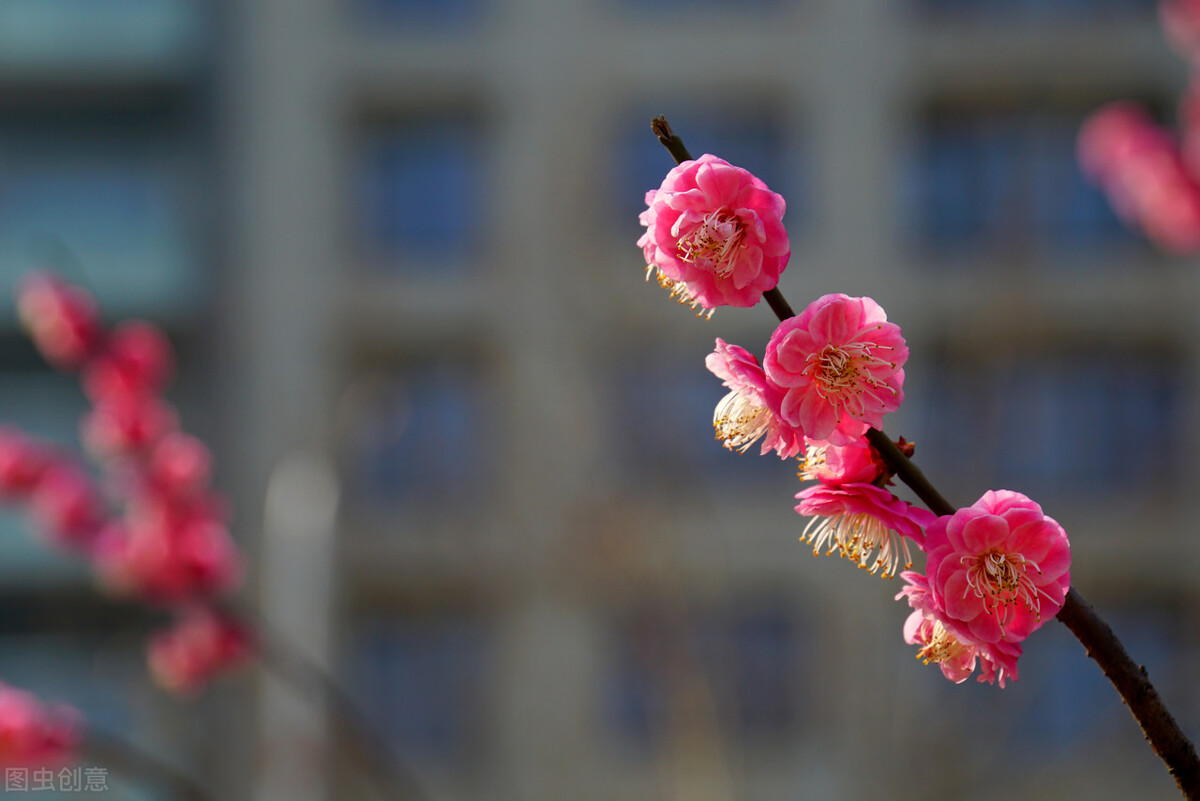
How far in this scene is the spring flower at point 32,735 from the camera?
1.57 m

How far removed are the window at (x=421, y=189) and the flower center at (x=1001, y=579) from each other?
886cm

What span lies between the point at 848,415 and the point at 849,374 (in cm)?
2

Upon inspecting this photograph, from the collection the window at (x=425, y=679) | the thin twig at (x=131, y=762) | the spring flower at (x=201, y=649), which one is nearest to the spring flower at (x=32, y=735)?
the thin twig at (x=131, y=762)

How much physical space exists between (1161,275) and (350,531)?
22.5 feet

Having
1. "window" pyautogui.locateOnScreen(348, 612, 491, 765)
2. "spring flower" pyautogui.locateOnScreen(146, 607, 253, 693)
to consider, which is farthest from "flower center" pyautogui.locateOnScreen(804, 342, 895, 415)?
"window" pyautogui.locateOnScreen(348, 612, 491, 765)

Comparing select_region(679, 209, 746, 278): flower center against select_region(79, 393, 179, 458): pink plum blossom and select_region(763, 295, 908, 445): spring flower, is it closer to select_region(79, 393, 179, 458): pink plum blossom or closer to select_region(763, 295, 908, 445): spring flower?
select_region(763, 295, 908, 445): spring flower

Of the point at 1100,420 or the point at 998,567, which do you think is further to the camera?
the point at 1100,420

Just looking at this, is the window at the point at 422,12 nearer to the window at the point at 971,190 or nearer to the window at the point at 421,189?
the window at the point at 421,189

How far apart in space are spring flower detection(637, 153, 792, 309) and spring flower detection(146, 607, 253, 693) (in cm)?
149

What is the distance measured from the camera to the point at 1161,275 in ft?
29.2

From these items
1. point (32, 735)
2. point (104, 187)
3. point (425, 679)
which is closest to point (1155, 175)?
point (32, 735)

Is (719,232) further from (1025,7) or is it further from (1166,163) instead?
(1025,7)

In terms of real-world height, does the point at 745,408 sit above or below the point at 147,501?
above

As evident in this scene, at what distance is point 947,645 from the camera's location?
66cm
